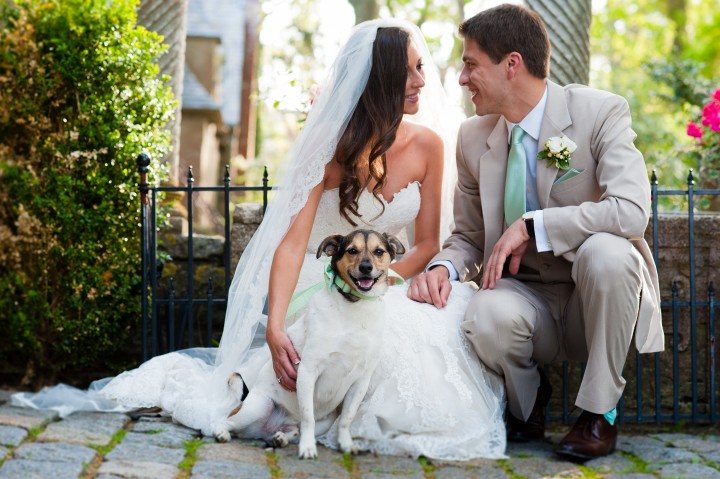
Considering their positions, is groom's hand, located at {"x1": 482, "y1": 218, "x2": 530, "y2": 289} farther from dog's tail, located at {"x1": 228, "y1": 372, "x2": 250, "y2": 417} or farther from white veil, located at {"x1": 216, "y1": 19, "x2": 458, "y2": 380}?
dog's tail, located at {"x1": 228, "y1": 372, "x2": 250, "y2": 417}

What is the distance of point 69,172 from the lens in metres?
5.25

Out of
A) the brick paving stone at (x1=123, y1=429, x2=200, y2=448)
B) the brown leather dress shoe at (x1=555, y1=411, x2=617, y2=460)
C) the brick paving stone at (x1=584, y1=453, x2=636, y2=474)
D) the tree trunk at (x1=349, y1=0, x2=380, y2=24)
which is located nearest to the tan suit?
the brown leather dress shoe at (x1=555, y1=411, x2=617, y2=460)

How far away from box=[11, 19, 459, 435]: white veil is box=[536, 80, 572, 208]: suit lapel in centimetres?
72

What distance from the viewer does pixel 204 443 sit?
12.8ft

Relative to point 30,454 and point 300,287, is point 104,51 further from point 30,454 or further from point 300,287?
point 30,454

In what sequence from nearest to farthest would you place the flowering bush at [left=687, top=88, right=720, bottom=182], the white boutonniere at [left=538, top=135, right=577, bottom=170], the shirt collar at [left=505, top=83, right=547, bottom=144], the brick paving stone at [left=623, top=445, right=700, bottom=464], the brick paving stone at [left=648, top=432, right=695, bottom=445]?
the brick paving stone at [left=623, top=445, right=700, bottom=464] → the white boutonniere at [left=538, top=135, right=577, bottom=170] → the shirt collar at [left=505, top=83, right=547, bottom=144] → the brick paving stone at [left=648, top=432, right=695, bottom=445] → the flowering bush at [left=687, top=88, right=720, bottom=182]

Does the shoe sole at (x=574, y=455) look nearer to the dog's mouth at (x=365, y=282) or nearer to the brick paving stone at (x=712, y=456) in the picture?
the brick paving stone at (x=712, y=456)

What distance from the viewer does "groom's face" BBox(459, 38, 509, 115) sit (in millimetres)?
4230

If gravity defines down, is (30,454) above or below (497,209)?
below

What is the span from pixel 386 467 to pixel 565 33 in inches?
135

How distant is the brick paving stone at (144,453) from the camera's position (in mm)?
3607

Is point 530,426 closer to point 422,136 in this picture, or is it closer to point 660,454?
point 660,454

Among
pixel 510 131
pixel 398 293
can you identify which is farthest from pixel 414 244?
pixel 510 131

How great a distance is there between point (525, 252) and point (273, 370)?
136cm
